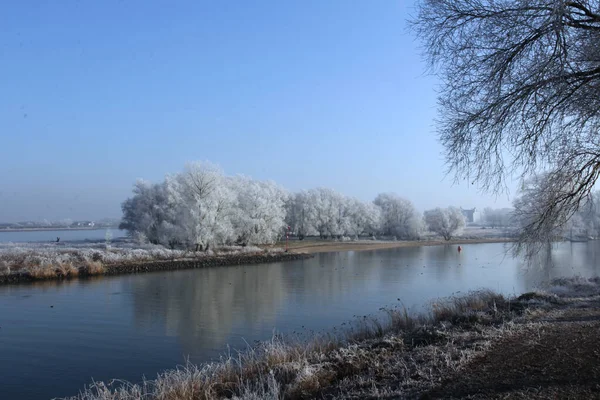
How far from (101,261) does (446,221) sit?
62276 millimetres

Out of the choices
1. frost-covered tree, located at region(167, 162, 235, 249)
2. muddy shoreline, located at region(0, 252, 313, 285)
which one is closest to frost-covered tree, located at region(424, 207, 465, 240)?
muddy shoreline, located at region(0, 252, 313, 285)

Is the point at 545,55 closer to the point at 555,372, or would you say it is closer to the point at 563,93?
the point at 563,93

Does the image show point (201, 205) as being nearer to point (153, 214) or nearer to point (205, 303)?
point (153, 214)

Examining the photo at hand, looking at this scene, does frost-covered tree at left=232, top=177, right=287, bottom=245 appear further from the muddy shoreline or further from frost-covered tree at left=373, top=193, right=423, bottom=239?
frost-covered tree at left=373, top=193, right=423, bottom=239

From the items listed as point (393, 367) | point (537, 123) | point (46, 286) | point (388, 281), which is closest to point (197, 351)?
point (393, 367)

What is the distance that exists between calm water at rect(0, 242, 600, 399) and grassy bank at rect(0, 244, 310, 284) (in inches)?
96.1

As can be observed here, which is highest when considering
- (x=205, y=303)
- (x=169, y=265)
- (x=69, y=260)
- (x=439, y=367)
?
(x=439, y=367)

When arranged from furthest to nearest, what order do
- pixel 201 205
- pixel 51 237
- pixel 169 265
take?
1. pixel 51 237
2. pixel 201 205
3. pixel 169 265

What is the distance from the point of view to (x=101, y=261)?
33.2 metres

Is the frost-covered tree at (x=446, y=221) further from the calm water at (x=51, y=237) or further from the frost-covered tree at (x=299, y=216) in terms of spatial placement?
the calm water at (x=51, y=237)

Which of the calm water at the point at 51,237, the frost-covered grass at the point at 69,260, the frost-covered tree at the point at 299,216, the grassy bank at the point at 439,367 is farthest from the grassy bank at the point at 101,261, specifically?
the frost-covered tree at the point at 299,216

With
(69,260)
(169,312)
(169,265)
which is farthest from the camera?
(169,265)

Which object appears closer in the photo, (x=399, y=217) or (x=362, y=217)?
(x=362, y=217)

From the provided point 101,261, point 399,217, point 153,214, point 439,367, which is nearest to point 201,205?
point 153,214
